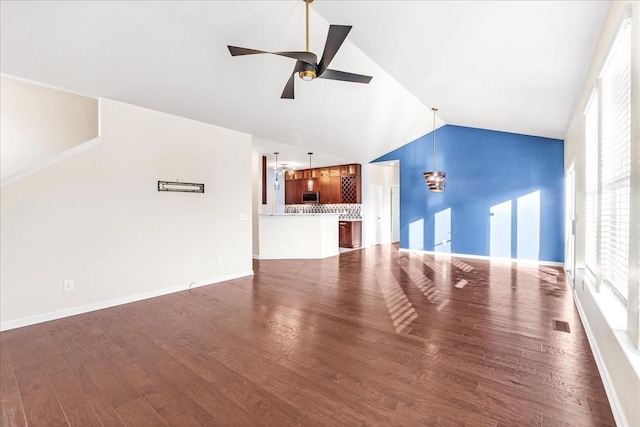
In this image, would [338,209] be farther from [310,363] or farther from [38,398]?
[38,398]


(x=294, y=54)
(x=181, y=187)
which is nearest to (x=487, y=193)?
(x=294, y=54)

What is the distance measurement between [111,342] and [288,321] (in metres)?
1.72

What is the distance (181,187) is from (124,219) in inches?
35.6

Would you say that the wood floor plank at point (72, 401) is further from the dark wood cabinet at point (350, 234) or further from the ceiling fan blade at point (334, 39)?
the dark wood cabinet at point (350, 234)

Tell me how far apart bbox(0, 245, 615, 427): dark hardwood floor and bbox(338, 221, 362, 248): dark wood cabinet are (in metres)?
4.85

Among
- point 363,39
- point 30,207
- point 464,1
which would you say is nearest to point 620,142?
point 464,1

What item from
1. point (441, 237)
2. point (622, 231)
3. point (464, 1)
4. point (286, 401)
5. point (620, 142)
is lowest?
point (286, 401)

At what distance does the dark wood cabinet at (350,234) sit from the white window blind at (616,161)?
263 inches

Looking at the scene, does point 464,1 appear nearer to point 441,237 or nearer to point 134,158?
point 134,158

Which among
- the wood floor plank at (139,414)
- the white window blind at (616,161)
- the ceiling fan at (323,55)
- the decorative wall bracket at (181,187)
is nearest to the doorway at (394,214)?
the decorative wall bracket at (181,187)

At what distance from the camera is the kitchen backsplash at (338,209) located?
9.72m

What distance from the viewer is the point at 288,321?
3.40 meters

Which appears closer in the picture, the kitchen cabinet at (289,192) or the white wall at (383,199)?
the white wall at (383,199)

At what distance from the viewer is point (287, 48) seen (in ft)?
12.0
